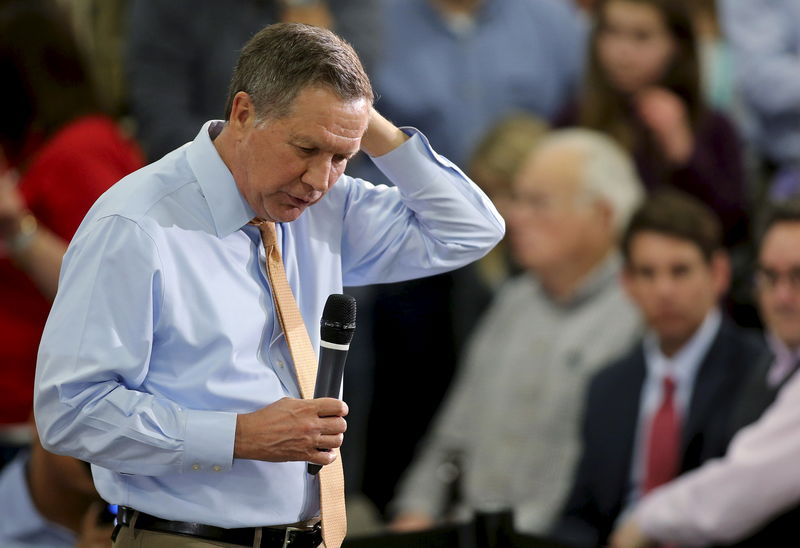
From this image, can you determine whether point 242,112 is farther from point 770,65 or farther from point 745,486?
point 770,65

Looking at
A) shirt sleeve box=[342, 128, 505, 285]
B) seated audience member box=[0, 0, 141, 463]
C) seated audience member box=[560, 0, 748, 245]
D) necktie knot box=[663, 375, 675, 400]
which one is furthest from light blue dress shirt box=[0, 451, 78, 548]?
seated audience member box=[560, 0, 748, 245]

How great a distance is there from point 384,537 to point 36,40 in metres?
1.79

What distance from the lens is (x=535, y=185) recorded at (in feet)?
14.6

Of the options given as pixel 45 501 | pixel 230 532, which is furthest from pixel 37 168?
pixel 230 532

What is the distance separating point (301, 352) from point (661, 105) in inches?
116

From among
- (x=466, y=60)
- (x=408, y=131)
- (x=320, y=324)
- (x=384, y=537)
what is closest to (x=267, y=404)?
(x=320, y=324)

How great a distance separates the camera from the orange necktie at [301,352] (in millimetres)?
1992

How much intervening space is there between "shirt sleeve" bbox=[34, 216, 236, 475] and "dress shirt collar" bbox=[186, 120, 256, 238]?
0.42ft

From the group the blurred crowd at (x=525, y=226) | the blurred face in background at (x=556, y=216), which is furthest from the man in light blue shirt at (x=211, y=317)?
the blurred face in background at (x=556, y=216)

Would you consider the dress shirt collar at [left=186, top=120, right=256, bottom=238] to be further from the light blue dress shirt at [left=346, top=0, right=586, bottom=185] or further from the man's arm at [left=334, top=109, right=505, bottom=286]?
the light blue dress shirt at [left=346, top=0, right=586, bottom=185]

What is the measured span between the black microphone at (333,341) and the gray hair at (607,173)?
257 cm

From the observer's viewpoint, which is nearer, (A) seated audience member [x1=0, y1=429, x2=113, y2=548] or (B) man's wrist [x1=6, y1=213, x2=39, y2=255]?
(A) seated audience member [x1=0, y1=429, x2=113, y2=548]

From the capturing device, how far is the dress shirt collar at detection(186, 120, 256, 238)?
1968mm

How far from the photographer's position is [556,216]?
441 cm
